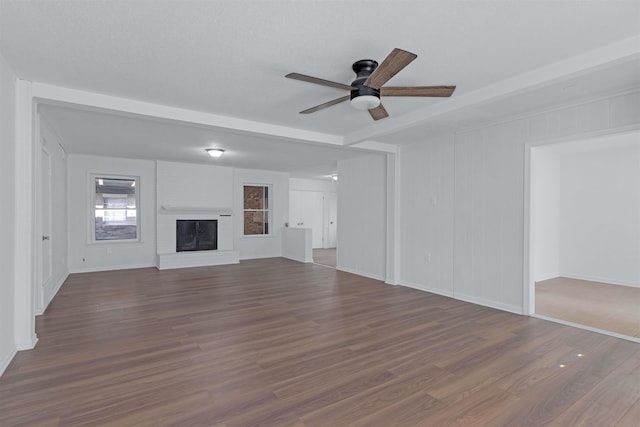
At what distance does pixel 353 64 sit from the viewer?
8.80 feet

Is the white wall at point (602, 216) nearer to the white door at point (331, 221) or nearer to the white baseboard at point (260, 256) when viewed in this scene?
the white baseboard at point (260, 256)

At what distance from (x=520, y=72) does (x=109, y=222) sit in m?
7.79

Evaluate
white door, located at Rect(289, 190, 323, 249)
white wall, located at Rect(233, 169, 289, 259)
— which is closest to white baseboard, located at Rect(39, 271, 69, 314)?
white wall, located at Rect(233, 169, 289, 259)

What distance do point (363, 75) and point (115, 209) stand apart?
266 inches

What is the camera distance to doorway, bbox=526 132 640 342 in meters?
5.35

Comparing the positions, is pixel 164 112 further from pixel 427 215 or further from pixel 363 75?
pixel 427 215

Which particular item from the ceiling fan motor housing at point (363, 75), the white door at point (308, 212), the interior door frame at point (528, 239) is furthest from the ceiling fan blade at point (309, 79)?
the white door at point (308, 212)

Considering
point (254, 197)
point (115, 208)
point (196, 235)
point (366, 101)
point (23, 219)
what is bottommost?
point (196, 235)

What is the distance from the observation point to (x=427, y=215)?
5316 mm

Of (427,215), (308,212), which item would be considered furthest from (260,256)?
(427,215)

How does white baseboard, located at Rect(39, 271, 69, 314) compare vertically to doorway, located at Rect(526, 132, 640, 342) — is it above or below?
below

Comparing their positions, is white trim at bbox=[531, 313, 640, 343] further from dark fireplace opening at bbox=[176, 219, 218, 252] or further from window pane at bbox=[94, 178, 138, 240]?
window pane at bbox=[94, 178, 138, 240]

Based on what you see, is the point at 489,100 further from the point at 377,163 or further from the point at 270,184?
the point at 270,184

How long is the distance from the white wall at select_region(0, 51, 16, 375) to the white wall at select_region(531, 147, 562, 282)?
703 cm
